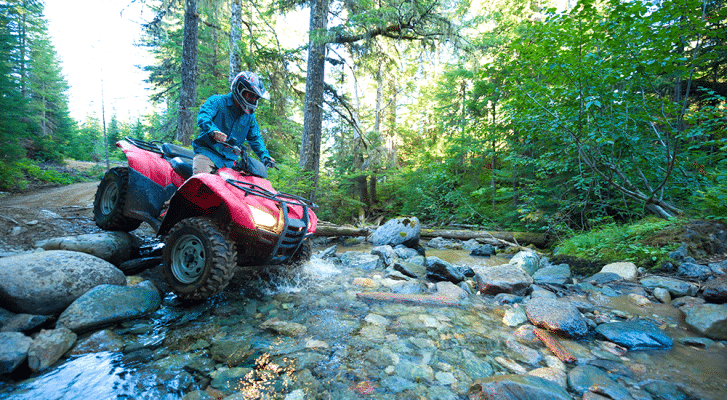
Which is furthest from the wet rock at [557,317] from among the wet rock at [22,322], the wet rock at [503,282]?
the wet rock at [22,322]

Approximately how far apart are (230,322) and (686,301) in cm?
465

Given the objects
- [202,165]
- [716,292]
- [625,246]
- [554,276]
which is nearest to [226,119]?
[202,165]

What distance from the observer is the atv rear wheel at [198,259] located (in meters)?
2.22

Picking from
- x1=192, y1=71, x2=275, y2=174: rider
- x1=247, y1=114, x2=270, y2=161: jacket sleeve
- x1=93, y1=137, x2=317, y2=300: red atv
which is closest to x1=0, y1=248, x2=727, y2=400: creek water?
x1=93, y1=137, x2=317, y2=300: red atv

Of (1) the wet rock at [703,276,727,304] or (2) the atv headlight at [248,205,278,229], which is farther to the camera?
(1) the wet rock at [703,276,727,304]

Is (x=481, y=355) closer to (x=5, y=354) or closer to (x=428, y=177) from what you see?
(x=5, y=354)

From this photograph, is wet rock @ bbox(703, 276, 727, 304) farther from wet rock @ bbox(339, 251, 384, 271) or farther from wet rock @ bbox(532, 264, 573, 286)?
wet rock @ bbox(339, 251, 384, 271)

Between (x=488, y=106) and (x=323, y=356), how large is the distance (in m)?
11.1

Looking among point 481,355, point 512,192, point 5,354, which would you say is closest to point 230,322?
point 5,354

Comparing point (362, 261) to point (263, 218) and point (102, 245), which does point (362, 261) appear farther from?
point (102, 245)

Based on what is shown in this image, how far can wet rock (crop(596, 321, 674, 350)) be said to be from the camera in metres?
2.10

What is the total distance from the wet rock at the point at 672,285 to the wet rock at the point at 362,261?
363cm

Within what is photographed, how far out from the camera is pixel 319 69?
8.03 meters

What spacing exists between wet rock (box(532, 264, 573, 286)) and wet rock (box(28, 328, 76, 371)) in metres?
4.81
